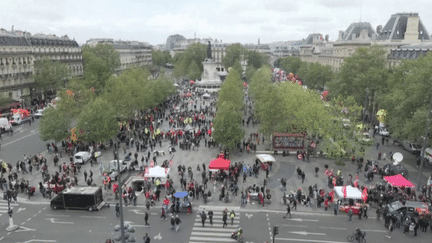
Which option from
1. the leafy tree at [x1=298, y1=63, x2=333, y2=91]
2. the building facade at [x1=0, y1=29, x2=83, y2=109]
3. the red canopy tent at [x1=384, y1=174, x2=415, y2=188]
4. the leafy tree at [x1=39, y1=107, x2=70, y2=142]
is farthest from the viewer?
the leafy tree at [x1=298, y1=63, x2=333, y2=91]

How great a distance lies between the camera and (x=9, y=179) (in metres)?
29.4

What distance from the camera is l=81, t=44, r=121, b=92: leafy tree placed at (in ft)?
228

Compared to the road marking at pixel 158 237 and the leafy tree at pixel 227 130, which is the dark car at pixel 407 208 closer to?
the road marking at pixel 158 237

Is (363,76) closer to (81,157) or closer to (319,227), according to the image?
(319,227)

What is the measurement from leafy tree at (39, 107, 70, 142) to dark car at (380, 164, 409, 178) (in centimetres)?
3498

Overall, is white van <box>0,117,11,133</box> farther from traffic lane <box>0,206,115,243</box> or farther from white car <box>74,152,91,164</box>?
traffic lane <box>0,206,115,243</box>

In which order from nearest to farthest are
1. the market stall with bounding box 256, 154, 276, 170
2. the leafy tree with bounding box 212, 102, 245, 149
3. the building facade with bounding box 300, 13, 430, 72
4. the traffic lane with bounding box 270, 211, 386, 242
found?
1. the traffic lane with bounding box 270, 211, 386, 242
2. the market stall with bounding box 256, 154, 276, 170
3. the leafy tree with bounding box 212, 102, 245, 149
4. the building facade with bounding box 300, 13, 430, 72

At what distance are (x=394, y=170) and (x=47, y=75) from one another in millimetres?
66860

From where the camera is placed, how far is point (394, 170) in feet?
103

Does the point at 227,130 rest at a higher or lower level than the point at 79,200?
higher

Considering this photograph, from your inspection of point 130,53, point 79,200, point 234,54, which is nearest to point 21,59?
point 79,200

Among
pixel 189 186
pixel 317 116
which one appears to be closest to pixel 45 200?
pixel 189 186

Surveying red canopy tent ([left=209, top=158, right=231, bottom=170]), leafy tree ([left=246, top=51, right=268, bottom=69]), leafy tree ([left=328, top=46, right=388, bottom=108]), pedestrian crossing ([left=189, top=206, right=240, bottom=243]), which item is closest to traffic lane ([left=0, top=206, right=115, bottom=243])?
pedestrian crossing ([left=189, top=206, right=240, bottom=243])

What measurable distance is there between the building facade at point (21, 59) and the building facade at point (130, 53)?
41.0 m
